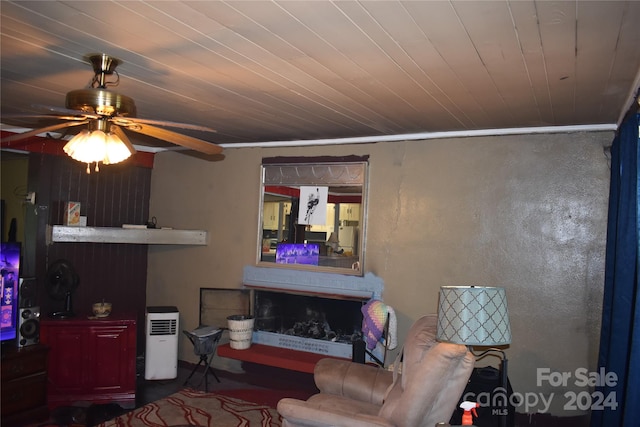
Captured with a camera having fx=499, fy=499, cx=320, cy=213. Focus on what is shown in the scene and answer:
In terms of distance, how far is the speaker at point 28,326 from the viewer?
13.4ft

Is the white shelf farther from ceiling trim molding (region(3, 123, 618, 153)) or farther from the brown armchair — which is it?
the brown armchair

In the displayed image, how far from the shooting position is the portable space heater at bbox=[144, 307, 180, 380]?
5.09 metres

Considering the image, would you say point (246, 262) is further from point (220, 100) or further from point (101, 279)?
point (220, 100)

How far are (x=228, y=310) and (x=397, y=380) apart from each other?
2.68m

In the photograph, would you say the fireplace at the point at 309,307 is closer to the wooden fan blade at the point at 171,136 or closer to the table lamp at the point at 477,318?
the table lamp at the point at 477,318

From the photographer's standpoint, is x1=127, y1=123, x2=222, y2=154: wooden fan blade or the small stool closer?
x1=127, y1=123, x2=222, y2=154: wooden fan blade

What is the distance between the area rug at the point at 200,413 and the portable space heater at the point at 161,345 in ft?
1.65

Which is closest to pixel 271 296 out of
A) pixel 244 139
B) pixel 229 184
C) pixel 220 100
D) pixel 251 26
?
pixel 229 184

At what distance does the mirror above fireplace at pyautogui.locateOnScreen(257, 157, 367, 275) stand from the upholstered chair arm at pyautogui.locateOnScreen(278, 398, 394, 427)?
2028mm

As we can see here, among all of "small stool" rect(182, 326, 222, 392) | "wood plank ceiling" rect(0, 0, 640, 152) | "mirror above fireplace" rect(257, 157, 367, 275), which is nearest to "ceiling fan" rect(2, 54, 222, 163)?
"wood plank ceiling" rect(0, 0, 640, 152)

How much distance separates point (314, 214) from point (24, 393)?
290 cm

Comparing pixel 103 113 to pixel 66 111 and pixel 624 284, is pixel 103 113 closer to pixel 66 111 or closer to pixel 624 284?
pixel 66 111

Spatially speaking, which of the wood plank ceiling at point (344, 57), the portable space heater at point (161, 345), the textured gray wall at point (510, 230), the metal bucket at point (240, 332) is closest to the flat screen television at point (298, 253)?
the textured gray wall at point (510, 230)

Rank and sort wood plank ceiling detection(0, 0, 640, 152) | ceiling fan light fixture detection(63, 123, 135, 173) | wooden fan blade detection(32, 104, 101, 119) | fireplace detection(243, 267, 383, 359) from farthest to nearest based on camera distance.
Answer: fireplace detection(243, 267, 383, 359) < ceiling fan light fixture detection(63, 123, 135, 173) < wooden fan blade detection(32, 104, 101, 119) < wood plank ceiling detection(0, 0, 640, 152)
